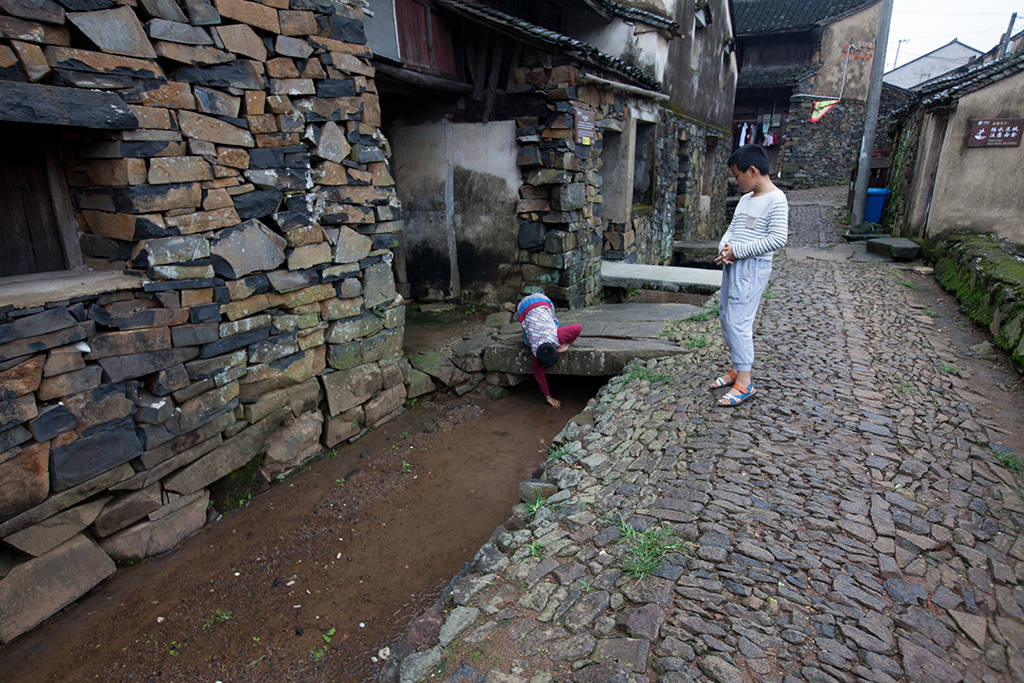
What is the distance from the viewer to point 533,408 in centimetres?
613

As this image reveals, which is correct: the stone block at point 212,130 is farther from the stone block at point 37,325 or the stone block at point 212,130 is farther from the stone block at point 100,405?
the stone block at point 100,405

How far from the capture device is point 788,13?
67.7 ft

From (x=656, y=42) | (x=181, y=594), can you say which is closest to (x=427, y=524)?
(x=181, y=594)

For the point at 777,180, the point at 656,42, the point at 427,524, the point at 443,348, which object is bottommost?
the point at 427,524

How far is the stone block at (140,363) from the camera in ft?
11.0

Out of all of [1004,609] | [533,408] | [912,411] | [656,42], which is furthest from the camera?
[656,42]

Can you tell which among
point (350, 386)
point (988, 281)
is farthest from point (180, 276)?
point (988, 281)

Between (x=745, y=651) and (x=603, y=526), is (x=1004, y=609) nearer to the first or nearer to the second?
(x=745, y=651)

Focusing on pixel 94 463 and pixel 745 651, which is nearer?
pixel 745 651

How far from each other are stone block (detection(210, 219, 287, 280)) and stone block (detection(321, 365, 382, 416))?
1166 mm

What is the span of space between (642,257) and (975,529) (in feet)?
26.8

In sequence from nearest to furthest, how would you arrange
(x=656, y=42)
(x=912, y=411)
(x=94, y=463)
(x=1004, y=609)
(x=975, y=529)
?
(x=1004, y=609), (x=975, y=529), (x=94, y=463), (x=912, y=411), (x=656, y=42)

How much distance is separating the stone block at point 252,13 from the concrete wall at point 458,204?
346 centimetres

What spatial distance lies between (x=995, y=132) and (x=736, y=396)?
25.7 feet
